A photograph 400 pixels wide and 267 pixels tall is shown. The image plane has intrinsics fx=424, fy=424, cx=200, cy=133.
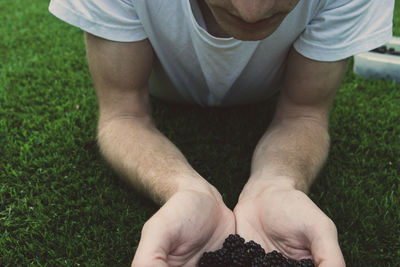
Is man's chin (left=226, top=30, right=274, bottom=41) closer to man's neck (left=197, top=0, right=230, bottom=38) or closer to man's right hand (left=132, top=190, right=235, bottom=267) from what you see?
man's neck (left=197, top=0, right=230, bottom=38)

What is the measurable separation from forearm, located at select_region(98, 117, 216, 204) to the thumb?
14.9 inches

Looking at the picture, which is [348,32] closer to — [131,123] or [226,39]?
[226,39]

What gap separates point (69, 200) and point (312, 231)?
94 centimetres

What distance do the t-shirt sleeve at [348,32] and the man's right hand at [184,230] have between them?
2.35 ft

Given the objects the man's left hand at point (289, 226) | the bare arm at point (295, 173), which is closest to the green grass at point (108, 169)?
the bare arm at point (295, 173)

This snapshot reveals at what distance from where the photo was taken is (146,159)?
1.52 meters

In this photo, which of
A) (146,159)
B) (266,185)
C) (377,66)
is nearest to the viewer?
(266,185)

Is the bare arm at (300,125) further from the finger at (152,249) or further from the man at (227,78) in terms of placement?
the finger at (152,249)

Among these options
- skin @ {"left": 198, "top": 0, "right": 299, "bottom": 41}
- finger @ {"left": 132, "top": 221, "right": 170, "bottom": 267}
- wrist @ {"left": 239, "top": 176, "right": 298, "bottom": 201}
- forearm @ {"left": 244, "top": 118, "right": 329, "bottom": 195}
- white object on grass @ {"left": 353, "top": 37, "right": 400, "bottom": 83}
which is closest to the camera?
finger @ {"left": 132, "top": 221, "right": 170, "bottom": 267}

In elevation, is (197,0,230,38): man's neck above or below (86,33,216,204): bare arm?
above

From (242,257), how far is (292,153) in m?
0.55

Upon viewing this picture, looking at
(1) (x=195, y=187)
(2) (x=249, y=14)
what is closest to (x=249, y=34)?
(2) (x=249, y=14)

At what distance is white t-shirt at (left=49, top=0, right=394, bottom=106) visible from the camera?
1.51m

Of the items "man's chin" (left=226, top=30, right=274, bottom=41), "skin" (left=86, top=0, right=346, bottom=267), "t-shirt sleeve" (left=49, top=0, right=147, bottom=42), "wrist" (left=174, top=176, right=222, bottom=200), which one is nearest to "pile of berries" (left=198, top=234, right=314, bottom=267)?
"skin" (left=86, top=0, right=346, bottom=267)
